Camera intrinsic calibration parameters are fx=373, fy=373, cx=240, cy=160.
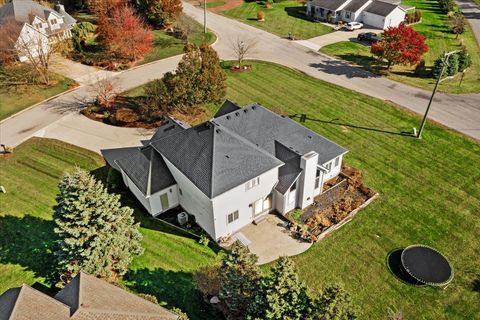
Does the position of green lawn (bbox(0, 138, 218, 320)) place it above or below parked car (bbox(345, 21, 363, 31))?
below

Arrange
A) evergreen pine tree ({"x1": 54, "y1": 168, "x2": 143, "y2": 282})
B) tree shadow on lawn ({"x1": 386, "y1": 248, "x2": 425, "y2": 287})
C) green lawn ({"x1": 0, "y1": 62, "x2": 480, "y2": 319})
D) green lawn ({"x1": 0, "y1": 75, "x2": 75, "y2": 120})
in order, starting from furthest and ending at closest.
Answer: green lawn ({"x1": 0, "y1": 75, "x2": 75, "y2": 120}), tree shadow on lawn ({"x1": 386, "y1": 248, "x2": 425, "y2": 287}), green lawn ({"x1": 0, "y1": 62, "x2": 480, "y2": 319}), evergreen pine tree ({"x1": 54, "y1": 168, "x2": 143, "y2": 282})

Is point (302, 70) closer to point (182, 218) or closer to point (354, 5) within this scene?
point (354, 5)

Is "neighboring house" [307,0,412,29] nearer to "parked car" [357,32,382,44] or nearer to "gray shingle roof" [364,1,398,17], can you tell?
"gray shingle roof" [364,1,398,17]

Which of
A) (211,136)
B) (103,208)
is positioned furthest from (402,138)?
(103,208)

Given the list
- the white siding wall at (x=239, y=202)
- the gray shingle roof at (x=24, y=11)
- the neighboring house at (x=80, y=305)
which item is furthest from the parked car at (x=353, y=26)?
the neighboring house at (x=80, y=305)

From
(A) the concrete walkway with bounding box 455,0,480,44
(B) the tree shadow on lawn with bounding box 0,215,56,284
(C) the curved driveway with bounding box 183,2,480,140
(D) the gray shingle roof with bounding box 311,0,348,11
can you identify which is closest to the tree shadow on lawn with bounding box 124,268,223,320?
(B) the tree shadow on lawn with bounding box 0,215,56,284

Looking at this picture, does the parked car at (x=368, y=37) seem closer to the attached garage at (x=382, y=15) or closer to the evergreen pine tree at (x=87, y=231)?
the attached garage at (x=382, y=15)

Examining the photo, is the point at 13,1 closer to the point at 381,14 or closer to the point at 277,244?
the point at 277,244
